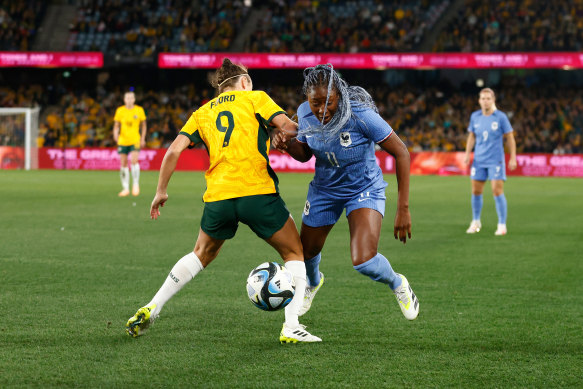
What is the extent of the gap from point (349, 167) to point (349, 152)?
0.16m

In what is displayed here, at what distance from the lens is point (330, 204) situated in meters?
5.79

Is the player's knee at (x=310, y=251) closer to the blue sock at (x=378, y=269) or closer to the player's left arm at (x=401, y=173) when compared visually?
the blue sock at (x=378, y=269)

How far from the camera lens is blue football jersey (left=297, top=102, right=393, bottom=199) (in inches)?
214

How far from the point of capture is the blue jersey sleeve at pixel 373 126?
212 inches

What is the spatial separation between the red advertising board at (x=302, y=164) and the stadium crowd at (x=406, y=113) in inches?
75.1

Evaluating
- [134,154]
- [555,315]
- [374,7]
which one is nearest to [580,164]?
[374,7]

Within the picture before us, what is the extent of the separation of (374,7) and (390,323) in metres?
34.9

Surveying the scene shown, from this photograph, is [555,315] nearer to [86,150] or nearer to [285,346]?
[285,346]

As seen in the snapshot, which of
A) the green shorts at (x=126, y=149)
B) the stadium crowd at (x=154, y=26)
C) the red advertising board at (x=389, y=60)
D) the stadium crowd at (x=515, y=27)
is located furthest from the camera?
the stadium crowd at (x=154, y=26)

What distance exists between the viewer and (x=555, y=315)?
6.17m

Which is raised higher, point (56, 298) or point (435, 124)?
point (435, 124)

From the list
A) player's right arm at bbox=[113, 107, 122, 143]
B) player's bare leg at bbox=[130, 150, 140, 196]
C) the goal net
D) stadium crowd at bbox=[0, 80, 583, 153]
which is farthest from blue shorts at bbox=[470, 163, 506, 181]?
the goal net

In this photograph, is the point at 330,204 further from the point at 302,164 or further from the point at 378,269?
the point at 302,164

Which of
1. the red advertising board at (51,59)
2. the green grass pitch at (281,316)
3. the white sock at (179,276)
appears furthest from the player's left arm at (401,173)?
the red advertising board at (51,59)
